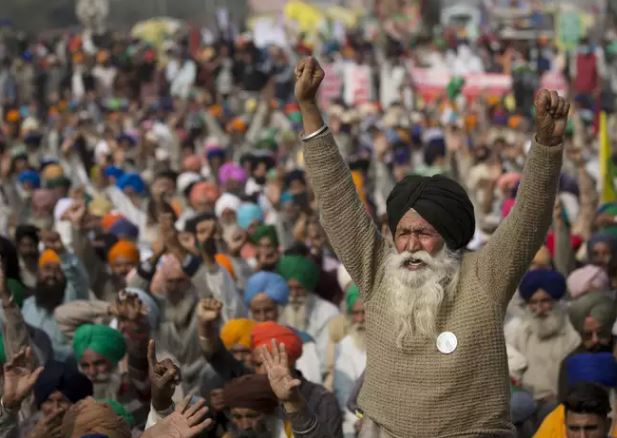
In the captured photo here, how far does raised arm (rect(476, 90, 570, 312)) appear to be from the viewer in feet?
16.7

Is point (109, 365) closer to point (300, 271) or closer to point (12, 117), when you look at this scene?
point (300, 271)

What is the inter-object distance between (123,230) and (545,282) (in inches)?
142

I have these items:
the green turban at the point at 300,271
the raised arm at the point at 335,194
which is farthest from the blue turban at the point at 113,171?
the raised arm at the point at 335,194

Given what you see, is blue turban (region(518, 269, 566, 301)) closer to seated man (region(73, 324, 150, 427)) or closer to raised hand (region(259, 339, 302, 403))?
seated man (region(73, 324, 150, 427))

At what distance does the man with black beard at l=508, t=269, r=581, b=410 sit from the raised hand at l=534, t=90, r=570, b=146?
368 centimetres

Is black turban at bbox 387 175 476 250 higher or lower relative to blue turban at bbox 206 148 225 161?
higher

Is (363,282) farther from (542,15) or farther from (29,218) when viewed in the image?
(542,15)

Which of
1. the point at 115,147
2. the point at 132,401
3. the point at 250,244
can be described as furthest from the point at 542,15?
the point at 132,401

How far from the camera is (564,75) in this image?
81.9 ft

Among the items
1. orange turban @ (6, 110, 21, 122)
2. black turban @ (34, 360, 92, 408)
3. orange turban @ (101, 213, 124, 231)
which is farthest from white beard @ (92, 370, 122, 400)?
orange turban @ (6, 110, 21, 122)

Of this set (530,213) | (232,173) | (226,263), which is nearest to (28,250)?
(226,263)

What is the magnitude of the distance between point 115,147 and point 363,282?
13.6 m

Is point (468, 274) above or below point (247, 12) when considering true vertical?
above

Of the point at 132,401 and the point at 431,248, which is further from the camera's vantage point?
the point at 132,401
